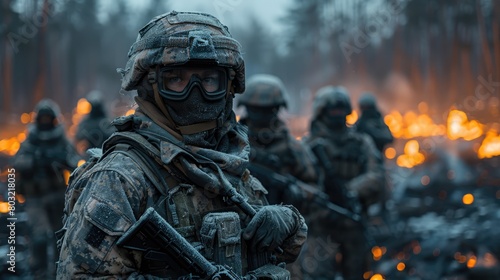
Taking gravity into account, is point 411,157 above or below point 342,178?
above

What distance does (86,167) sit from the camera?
3152 millimetres

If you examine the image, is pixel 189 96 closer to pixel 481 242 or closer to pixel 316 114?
pixel 316 114

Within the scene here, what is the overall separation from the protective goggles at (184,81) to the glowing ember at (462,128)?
62.4 ft

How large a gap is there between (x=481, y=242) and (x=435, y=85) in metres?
25.2

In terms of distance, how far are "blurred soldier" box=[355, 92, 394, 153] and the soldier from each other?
32.4ft

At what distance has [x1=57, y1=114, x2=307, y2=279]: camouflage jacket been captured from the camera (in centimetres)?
266

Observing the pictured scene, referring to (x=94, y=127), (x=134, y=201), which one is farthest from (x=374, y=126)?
(x=134, y=201)

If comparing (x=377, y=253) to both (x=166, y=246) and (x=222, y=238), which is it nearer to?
(x=222, y=238)

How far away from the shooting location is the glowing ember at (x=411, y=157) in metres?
21.8

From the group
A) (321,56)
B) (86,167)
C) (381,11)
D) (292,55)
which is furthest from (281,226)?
(292,55)

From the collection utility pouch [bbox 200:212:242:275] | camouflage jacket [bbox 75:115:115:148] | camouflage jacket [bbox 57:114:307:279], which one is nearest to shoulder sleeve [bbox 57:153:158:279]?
camouflage jacket [bbox 57:114:307:279]

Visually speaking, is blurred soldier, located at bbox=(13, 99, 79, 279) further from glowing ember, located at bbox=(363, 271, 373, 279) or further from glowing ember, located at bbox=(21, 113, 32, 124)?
glowing ember, located at bbox=(21, 113, 32, 124)

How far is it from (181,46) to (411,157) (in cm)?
1983

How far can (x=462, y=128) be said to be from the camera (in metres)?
21.9
